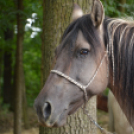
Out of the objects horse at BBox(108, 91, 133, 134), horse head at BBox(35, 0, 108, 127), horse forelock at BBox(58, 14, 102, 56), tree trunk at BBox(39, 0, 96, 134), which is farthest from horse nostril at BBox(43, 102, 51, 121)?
horse at BBox(108, 91, 133, 134)

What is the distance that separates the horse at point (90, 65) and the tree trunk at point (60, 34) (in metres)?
0.83

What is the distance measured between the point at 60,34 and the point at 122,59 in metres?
1.19

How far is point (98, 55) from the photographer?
5.98 feet

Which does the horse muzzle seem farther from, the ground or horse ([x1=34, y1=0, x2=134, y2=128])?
the ground

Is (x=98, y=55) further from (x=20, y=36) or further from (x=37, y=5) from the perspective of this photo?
→ (x=20, y=36)

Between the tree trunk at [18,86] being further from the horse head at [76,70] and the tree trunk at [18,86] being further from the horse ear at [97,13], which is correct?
the horse ear at [97,13]

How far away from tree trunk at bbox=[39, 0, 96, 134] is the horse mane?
0.91 meters

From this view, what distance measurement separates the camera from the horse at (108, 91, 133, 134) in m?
3.08

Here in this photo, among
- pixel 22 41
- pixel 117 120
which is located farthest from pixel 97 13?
pixel 22 41

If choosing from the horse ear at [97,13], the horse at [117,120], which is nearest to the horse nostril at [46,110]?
the horse ear at [97,13]

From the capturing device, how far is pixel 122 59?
1.85 metres

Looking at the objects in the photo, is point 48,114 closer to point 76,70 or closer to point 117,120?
point 76,70

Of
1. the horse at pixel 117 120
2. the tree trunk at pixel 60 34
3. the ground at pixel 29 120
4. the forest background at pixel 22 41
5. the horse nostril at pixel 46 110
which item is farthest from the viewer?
the ground at pixel 29 120

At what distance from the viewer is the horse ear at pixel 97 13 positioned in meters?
1.72
